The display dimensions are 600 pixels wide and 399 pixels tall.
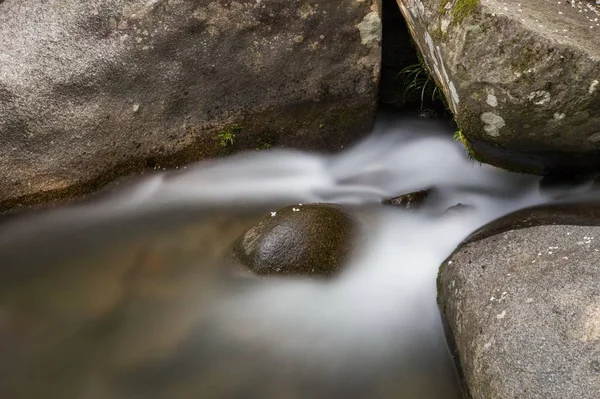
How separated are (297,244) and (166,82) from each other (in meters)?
1.74

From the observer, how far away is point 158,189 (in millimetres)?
4555

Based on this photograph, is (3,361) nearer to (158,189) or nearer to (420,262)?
(158,189)

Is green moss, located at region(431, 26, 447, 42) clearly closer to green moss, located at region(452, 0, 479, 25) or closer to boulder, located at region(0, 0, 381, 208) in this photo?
green moss, located at region(452, 0, 479, 25)

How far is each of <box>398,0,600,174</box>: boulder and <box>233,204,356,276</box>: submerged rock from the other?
3.54 ft

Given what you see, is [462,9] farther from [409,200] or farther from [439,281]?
[439,281]

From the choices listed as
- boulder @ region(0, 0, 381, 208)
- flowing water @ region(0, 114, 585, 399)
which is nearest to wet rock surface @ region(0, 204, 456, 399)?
flowing water @ region(0, 114, 585, 399)

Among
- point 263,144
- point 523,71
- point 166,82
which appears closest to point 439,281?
point 523,71

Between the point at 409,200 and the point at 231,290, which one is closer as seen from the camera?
the point at 231,290

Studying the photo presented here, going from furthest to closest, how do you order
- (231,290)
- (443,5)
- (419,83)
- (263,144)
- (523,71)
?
(419,83), (263,144), (231,290), (443,5), (523,71)

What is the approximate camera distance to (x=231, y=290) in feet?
12.3

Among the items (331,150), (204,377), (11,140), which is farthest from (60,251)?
(331,150)

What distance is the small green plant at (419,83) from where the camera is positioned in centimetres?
498

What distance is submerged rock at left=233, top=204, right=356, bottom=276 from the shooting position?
3646mm

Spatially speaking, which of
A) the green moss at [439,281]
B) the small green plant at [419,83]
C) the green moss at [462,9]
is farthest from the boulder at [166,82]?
the green moss at [439,281]
